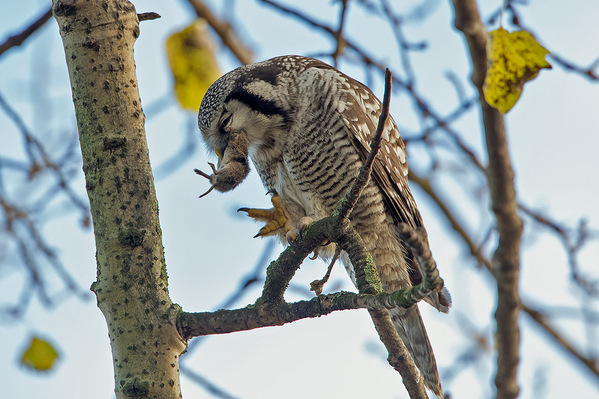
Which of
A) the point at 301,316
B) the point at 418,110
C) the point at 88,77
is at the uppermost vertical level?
the point at 418,110

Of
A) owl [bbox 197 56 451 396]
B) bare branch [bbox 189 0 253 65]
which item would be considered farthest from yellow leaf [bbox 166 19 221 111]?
bare branch [bbox 189 0 253 65]

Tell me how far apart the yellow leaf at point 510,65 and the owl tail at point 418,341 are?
5.17ft

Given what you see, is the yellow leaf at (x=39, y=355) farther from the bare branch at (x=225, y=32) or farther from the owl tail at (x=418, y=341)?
the bare branch at (x=225, y=32)

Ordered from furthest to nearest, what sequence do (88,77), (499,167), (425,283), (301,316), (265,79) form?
(265,79)
(499,167)
(88,77)
(301,316)
(425,283)

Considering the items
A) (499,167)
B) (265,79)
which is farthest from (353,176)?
(499,167)

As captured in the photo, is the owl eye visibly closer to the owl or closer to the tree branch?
the owl

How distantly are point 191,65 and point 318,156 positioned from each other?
1086 mm

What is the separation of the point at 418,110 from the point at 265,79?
3.62 feet

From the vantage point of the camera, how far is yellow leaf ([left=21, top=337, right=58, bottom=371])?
3.90 metres

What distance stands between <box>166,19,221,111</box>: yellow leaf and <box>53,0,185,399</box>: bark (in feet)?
4.53

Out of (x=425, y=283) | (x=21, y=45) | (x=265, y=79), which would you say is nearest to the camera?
(x=425, y=283)

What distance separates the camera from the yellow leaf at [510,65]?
1958 millimetres

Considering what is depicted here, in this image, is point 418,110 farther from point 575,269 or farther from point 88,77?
point 88,77

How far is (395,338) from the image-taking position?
205 cm
